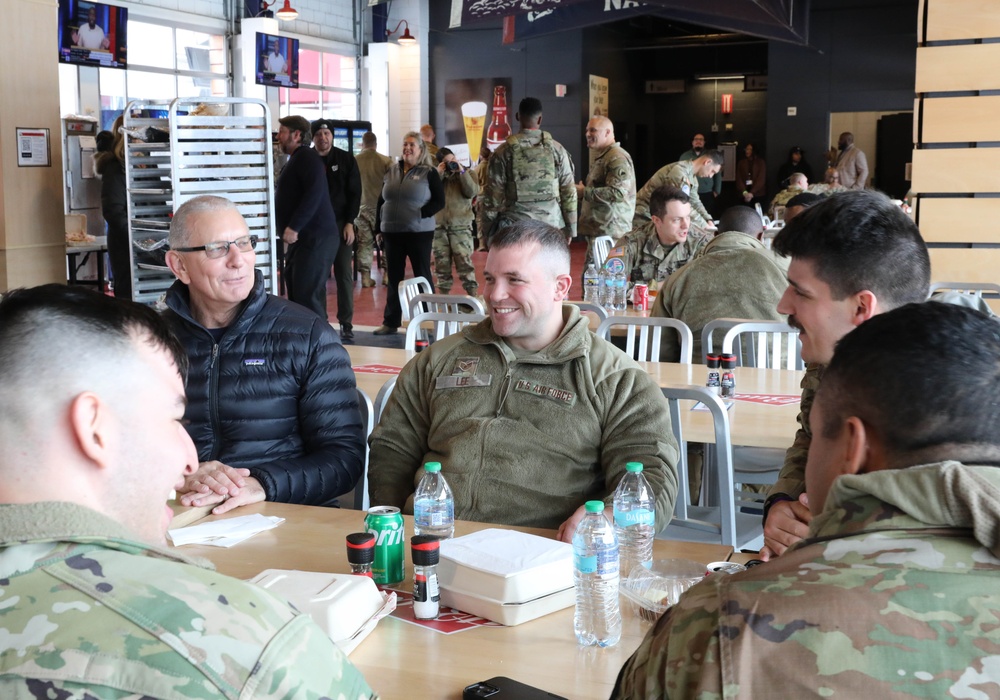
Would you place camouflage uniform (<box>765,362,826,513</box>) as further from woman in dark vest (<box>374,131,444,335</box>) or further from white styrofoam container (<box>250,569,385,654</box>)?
woman in dark vest (<box>374,131,444,335</box>)

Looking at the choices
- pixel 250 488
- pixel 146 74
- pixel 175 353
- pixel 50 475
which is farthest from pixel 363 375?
pixel 146 74

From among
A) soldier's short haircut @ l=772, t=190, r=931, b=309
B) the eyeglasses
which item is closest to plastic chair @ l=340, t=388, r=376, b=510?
the eyeglasses

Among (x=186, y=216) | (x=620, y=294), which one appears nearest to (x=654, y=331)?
(x=620, y=294)

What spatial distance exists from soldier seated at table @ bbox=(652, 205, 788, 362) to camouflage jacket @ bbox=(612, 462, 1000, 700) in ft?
11.6

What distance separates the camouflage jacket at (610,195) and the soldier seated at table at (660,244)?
6.06 ft

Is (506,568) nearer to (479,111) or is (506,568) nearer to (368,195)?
(368,195)

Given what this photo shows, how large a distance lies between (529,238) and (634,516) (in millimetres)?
902

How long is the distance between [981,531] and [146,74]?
47.4 ft

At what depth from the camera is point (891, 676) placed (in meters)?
1.01

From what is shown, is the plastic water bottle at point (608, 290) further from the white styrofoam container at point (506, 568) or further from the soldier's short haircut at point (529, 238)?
the white styrofoam container at point (506, 568)

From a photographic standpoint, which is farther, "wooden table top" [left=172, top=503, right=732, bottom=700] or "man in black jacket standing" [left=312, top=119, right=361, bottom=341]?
"man in black jacket standing" [left=312, top=119, right=361, bottom=341]

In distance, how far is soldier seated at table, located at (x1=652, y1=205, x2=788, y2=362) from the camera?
4.62 m

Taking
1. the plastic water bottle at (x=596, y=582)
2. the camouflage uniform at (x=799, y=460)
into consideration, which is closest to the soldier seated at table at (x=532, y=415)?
the camouflage uniform at (x=799, y=460)

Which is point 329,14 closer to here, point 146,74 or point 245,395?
point 146,74
